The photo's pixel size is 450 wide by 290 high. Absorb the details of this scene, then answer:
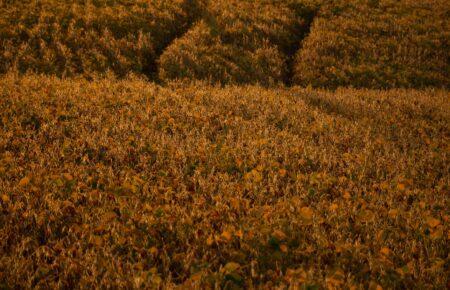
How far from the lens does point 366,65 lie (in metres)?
16.0

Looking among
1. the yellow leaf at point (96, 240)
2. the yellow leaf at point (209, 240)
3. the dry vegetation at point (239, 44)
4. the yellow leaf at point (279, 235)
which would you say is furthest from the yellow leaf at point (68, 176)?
the dry vegetation at point (239, 44)

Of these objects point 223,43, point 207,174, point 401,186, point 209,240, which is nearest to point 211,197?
point 207,174

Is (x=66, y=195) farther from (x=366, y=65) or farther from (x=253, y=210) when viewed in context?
(x=366, y=65)

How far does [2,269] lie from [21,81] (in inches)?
319

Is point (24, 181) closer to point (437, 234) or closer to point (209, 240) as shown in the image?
point (209, 240)

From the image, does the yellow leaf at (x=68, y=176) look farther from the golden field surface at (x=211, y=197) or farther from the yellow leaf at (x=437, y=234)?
the yellow leaf at (x=437, y=234)

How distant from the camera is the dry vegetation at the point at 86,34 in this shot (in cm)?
1341

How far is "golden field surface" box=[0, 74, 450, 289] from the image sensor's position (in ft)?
12.8

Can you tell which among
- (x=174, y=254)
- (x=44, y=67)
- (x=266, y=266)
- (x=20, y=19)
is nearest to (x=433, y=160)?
(x=266, y=266)

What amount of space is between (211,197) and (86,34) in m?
12.2

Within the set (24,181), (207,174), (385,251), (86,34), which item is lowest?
(86,34)

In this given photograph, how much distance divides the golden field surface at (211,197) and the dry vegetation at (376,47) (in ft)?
20.5

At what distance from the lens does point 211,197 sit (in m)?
5.36

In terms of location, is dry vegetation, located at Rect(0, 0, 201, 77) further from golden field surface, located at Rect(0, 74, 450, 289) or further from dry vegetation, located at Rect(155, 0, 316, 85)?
golden field surface, located at Rect(0, 74, 450, 289)
